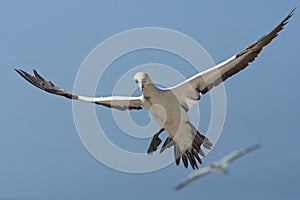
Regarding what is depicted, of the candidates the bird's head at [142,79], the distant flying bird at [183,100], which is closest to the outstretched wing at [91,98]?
the distant flying bird at [183,100]

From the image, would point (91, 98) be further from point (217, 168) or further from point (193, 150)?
point (217, 168)

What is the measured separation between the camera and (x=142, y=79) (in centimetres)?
1129

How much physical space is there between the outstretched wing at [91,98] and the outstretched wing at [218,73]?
1005mm

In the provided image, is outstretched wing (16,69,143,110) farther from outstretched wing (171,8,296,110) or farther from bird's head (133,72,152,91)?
outstretched wing (171,8,296,110)

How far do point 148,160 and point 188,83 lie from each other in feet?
6.67


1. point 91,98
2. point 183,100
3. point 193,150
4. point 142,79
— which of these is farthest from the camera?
point 91,98

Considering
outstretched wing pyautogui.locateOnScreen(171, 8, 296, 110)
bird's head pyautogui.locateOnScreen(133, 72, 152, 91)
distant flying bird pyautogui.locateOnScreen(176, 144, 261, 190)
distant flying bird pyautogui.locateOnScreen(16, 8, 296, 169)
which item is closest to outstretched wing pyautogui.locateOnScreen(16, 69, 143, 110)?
distant flying bird pyautogui.locateOnScreen(16, 8, 296, 169)

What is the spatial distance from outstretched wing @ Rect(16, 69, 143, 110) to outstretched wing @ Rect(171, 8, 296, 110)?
100cm

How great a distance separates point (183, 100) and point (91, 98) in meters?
2.41

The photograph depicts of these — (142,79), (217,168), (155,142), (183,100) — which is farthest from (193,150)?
(217,168)

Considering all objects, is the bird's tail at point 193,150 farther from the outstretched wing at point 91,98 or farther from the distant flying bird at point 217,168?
the distant flying bird at point 217,168

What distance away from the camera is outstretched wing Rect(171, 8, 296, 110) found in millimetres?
12164

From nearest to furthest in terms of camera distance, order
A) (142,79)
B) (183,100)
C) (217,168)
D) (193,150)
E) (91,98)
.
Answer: (217,168), (142,79), (193,150), (183,100), (91,98)

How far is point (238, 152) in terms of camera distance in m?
2.04
